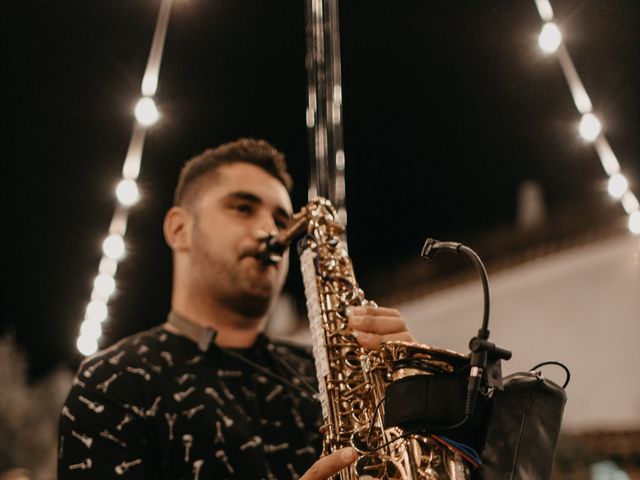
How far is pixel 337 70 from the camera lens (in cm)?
240

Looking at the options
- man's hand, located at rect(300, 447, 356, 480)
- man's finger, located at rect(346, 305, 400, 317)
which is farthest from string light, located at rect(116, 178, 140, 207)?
man's hand, located at rect(300, 447, 356, 480)

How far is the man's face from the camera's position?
196 centimetres

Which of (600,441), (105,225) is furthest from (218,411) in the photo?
(600,441)

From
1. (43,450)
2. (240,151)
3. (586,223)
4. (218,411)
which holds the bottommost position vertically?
(218,411)

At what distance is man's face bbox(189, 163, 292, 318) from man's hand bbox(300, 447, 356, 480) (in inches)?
29.7

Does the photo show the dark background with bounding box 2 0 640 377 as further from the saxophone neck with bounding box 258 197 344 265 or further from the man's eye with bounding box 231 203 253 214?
the saxophone neck with bounding box 258 197 344 265

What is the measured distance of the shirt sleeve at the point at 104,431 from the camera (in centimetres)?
161

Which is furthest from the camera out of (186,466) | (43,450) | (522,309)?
(522,309)

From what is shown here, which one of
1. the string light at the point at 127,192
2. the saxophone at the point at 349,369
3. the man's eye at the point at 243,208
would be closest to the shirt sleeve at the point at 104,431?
the saxophone at the point at 349,369

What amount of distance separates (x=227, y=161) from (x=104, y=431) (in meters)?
0.87

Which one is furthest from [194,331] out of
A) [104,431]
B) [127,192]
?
[127,192]

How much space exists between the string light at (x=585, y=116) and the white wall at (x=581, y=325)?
1.25 m

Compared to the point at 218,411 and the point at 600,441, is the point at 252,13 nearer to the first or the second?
the point at 218,411

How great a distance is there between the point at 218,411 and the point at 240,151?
811 mm
